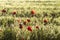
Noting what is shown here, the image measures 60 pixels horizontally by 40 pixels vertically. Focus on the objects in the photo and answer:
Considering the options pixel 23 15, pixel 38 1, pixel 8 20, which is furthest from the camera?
Answer: pixel 38 1

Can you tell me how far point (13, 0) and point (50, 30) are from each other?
260 inches

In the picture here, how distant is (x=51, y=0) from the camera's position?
12.0m

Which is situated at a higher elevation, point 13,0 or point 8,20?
point 8,20

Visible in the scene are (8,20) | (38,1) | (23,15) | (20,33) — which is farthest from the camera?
(38,1)

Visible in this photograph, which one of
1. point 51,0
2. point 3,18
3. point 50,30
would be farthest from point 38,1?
point 50,30

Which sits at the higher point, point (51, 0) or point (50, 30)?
point (50, 30)

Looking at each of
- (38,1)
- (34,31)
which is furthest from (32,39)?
(38,1)

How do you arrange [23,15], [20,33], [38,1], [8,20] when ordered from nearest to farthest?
1. [20,33]
2. [8,20]
3. [23,15]
4. [38,1]

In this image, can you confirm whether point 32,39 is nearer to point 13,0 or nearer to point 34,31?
point 34,31

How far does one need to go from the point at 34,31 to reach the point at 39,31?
4.4 inches

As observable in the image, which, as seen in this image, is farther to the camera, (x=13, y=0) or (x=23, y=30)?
(x=13, y=0)

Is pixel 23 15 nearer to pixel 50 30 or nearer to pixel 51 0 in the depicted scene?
pixel 50 30

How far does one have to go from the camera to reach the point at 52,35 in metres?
5.60

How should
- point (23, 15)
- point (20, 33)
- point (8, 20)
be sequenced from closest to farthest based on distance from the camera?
point (20, 33)
point (8, 20)
point (23, 15)
